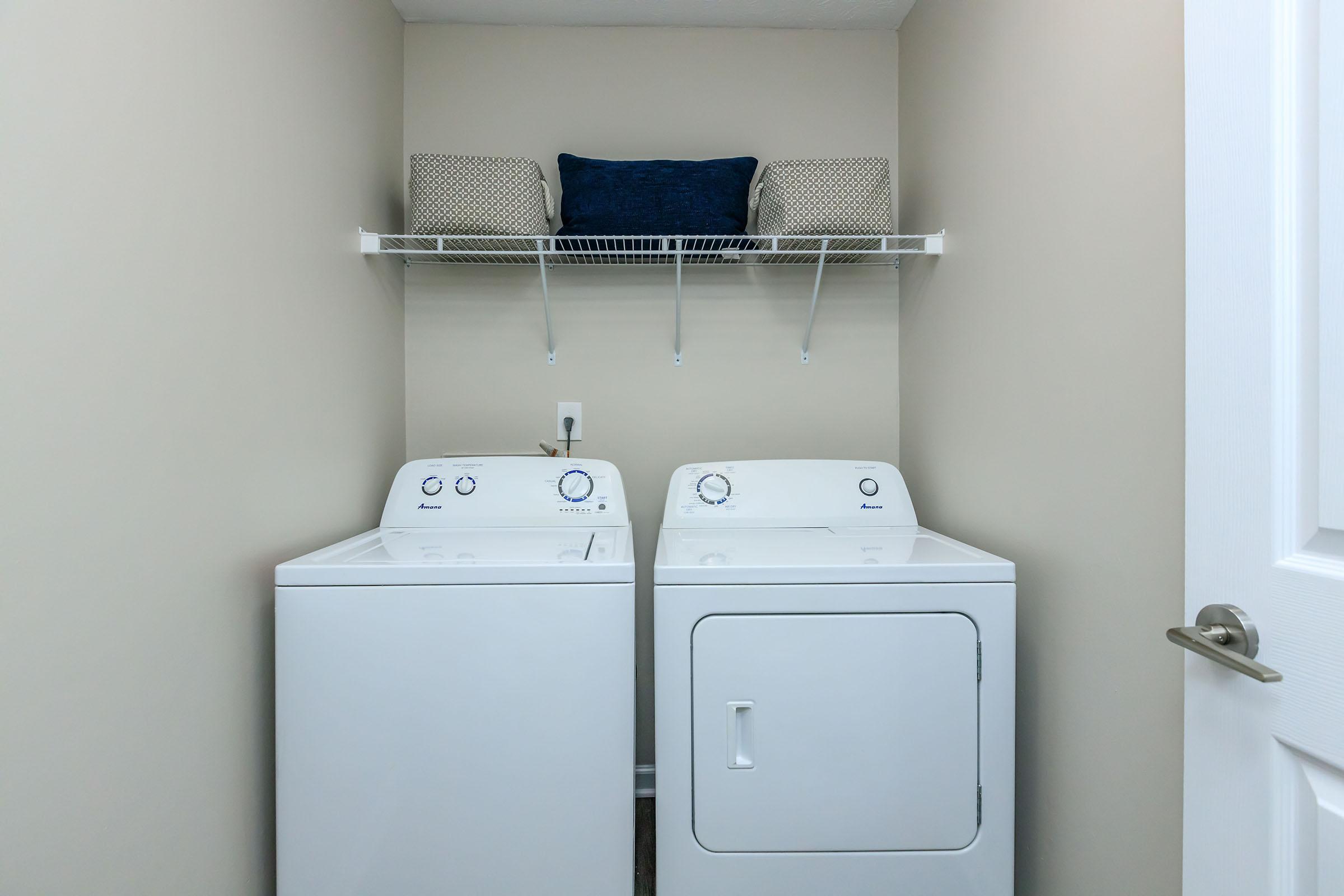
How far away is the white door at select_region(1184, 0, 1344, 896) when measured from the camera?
67 centimetres

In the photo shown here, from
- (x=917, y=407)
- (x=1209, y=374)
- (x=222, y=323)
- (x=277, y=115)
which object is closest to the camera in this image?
(x=1209, y=374)

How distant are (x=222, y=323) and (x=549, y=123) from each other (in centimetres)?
123

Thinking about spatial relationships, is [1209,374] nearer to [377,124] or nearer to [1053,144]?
[1053,144]

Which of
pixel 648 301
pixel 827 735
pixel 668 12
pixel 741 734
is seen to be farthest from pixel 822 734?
pixel 668 12

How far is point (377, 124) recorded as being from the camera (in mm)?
1863

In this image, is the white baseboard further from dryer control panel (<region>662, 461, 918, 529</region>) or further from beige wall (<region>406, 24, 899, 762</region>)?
dryer control panel (<region>662, 461, 918, 529</region>)

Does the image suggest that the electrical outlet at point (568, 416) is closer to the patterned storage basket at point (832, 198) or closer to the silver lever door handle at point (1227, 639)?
the patterned storage basket at point (832, 198)

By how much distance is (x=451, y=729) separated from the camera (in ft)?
3.99

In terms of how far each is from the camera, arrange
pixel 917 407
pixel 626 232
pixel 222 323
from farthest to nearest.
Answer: pixel 917 407 → pixel 626 232 → pixel 222 323

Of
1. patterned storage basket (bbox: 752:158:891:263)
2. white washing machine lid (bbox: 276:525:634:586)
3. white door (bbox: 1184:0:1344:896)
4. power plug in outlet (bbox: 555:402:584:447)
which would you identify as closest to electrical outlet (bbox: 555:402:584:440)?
power plug in outlet (bbox: 555:402:584:447)

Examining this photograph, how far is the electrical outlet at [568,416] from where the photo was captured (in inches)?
82.4

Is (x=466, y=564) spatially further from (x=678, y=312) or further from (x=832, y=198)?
(x=832, y=198)

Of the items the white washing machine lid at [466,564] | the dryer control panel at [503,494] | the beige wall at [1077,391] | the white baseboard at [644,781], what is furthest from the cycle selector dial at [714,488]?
the white baseboard at [644,781]

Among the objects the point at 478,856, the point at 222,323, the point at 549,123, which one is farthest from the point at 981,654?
the point at 549,123
